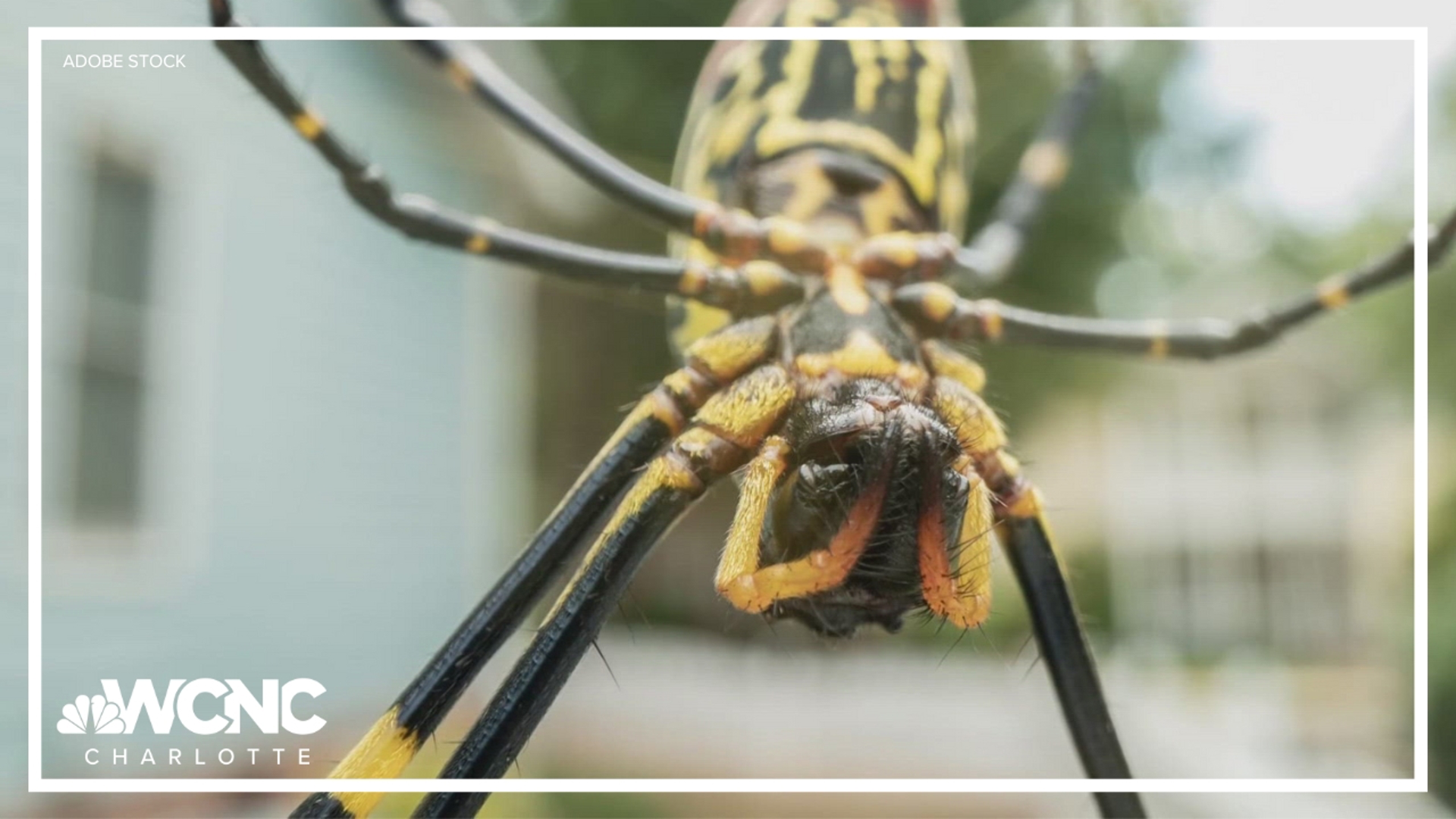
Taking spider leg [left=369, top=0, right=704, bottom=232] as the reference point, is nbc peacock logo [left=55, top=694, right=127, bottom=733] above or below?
below

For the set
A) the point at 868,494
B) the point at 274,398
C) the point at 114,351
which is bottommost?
the point at 868,494

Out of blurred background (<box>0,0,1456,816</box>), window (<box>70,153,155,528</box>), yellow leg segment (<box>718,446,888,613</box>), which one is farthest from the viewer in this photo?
window (<box>70,153,155,528</box>)

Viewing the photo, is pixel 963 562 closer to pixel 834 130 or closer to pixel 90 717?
pixel 834 130

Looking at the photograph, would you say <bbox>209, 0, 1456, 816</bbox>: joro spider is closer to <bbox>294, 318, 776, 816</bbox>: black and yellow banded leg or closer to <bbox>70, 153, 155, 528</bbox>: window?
<bbox>294, 318, 776, 816</bbox>: black and yellow banded leg

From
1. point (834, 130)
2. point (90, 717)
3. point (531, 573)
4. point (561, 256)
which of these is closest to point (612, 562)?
point (531, 573)

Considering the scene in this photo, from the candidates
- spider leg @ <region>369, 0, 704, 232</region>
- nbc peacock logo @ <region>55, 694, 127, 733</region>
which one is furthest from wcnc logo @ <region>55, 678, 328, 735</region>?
spider leg @ <region>369, 0, 704, 232</region>

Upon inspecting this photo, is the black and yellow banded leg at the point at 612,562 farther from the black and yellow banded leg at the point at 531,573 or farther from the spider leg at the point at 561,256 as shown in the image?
the spider leg at the point at 561,256

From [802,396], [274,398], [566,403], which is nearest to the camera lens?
[802,396]
